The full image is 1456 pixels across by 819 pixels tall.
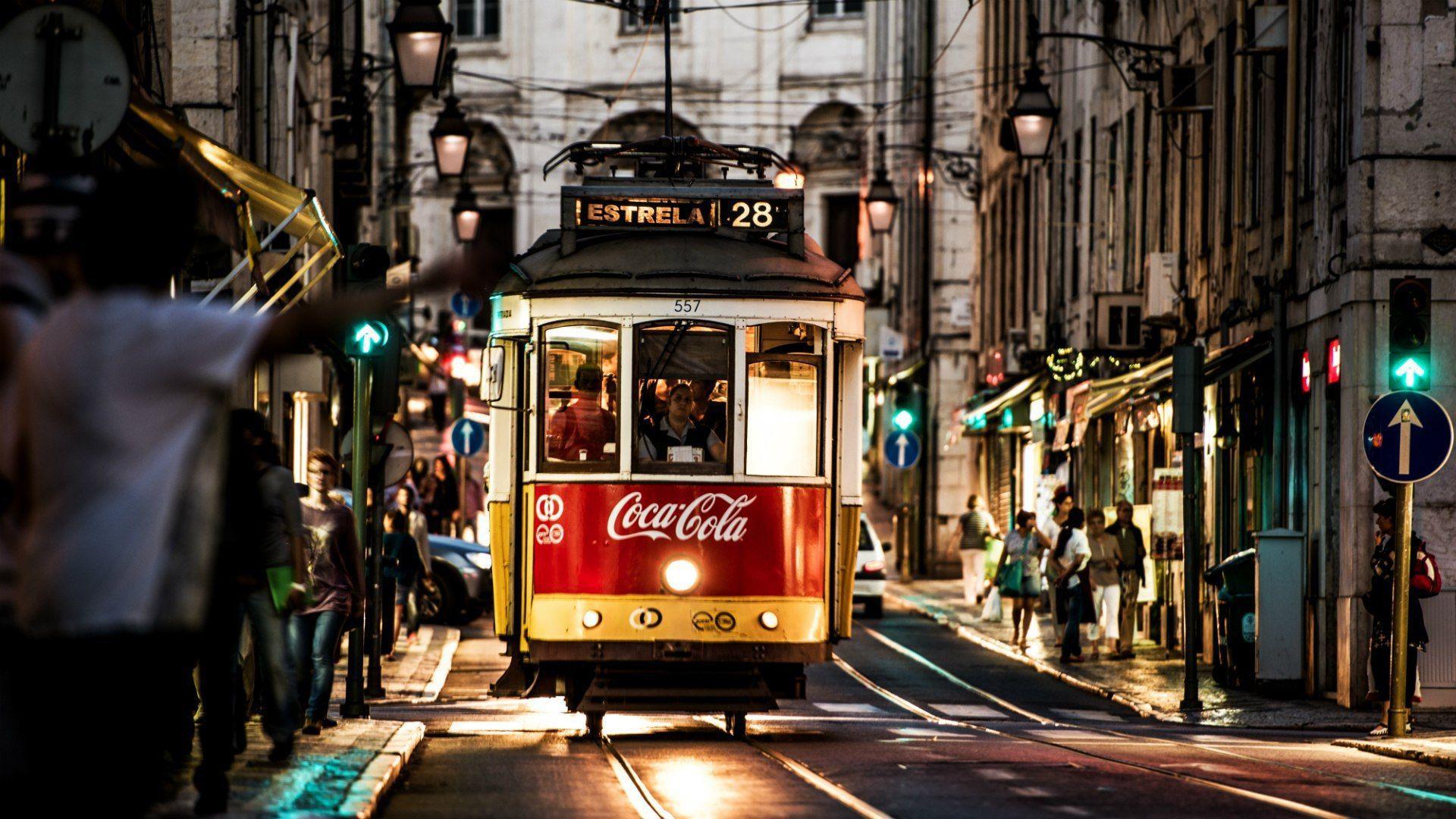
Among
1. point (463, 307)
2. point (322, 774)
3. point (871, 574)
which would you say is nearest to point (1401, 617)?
point (322, 774)

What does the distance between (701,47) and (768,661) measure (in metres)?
58.0

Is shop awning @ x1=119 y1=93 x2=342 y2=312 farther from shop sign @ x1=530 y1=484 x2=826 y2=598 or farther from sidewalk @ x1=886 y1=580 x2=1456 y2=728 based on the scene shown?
sidewalk @ x1=886 y1=580 x2=1456 y2=728

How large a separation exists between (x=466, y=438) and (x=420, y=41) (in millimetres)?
12923

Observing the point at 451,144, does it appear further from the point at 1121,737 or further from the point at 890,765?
the point at 890,765

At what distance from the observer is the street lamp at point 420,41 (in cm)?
2009

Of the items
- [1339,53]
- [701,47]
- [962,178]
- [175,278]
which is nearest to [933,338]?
[962,178]

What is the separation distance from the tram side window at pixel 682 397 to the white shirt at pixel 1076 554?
39.3ft

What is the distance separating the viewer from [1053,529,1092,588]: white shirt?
1054 inches

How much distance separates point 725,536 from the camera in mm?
15383

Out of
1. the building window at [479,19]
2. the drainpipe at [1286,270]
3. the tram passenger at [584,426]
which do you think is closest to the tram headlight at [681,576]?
the tram passenger at [584,426]

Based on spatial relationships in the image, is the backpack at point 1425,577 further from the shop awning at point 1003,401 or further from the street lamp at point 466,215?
the street lamp at point 466,215

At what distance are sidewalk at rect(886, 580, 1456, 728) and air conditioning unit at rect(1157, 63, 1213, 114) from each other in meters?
6.01

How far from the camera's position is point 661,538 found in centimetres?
1537

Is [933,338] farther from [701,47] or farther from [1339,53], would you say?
[1339,53]
